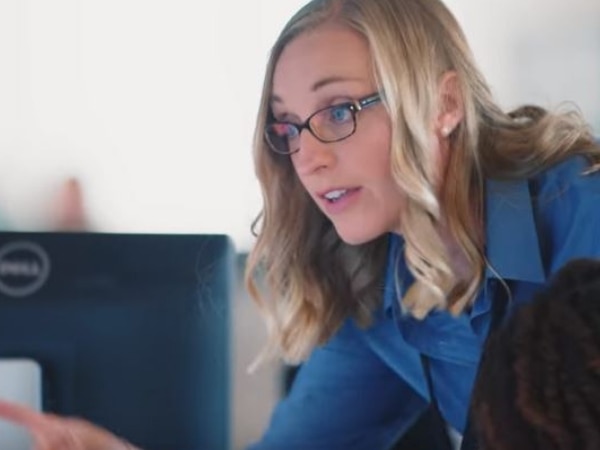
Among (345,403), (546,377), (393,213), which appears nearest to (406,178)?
(393,213)

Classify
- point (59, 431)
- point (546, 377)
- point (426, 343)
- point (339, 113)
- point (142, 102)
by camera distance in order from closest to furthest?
point (546, 377) → point (59, 431) → point (339, 113) → point (426, 343) → point (142, 102)

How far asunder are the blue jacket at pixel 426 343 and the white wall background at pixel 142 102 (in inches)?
8.3

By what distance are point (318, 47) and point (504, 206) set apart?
0.27m

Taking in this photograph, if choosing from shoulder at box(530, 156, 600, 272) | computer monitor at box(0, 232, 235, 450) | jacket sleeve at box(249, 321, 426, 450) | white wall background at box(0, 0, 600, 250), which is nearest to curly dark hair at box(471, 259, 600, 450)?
computer monitor at box(0, 232, 235, 450)

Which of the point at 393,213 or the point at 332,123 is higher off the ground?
the point at 332,123

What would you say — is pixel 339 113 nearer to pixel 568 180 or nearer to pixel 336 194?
pixel 336 194

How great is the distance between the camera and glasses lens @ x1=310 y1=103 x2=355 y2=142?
1.01 metres

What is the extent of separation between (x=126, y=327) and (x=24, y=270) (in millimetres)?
98

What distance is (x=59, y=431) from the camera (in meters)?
0.80

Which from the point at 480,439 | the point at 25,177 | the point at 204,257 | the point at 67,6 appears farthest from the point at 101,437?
the point at 67,6

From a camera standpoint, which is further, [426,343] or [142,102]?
[142,102]

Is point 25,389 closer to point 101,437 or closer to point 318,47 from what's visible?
point 101,437

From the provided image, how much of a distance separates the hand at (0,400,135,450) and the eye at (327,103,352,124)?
0.40 m

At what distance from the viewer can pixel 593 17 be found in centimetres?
157
